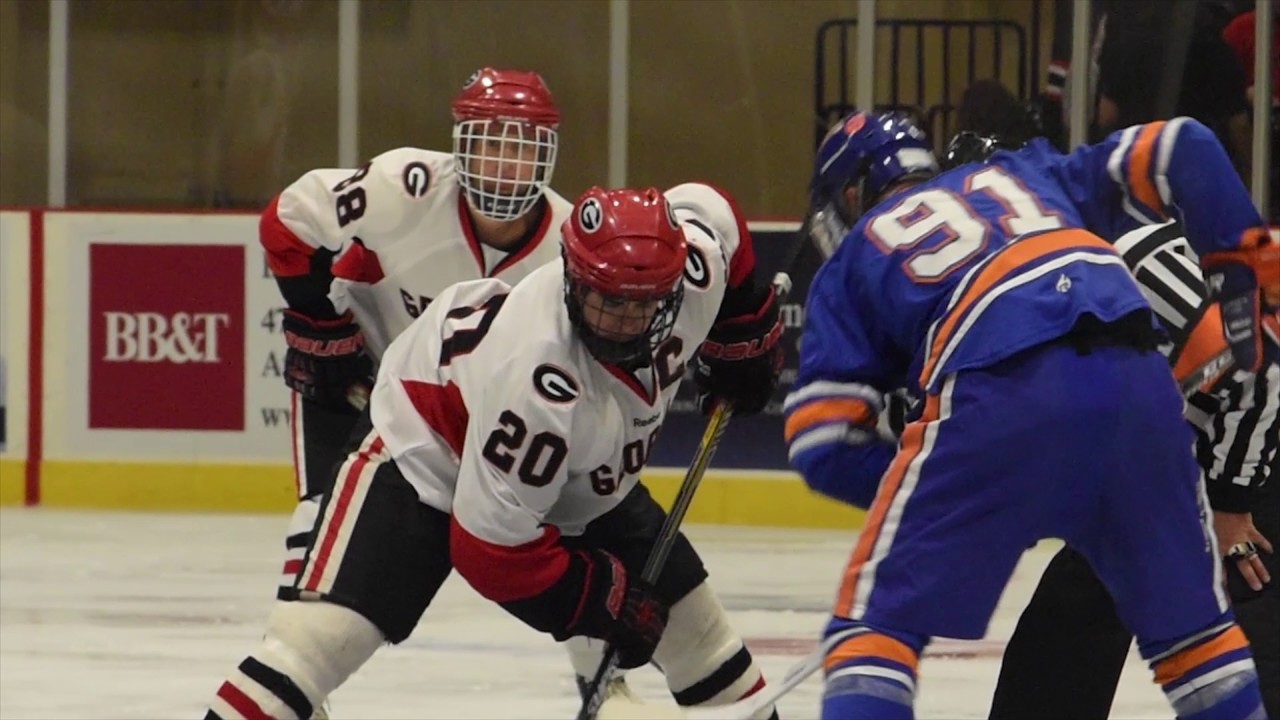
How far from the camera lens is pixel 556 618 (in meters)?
2.98

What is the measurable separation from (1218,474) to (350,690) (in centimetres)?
178

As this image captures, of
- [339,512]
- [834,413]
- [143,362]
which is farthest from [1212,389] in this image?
[143,362]

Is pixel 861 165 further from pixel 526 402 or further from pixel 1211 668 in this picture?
pixel 1211 668

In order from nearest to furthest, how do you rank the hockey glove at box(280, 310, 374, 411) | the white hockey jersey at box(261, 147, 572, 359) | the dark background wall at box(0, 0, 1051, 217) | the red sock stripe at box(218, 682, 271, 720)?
the red sock stripe at box(218, 682, 271, 720) → the white hockey jersey at box(261, 147, 572, 359) → the hockey glove at box(280, 310, 374, 411) → the dark background wall at box(0, 0, 1051, 217)

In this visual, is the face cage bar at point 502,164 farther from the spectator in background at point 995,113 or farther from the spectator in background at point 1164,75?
the spectator in background at point 1164,75

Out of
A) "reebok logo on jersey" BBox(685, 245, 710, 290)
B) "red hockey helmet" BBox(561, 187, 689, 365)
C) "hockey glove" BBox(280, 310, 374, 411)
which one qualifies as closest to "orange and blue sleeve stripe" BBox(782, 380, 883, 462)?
"red hockey helmet" BBox(561, 187, 689, 365)

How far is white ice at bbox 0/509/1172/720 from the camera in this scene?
412 cm

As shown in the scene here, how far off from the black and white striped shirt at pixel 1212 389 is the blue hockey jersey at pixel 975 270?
14 cm

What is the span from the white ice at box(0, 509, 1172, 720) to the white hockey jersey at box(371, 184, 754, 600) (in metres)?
1.02

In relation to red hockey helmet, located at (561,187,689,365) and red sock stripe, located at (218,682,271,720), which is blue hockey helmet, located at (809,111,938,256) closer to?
red hockey helmet, located at (561,187,689,365)

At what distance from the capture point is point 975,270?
8.32ft

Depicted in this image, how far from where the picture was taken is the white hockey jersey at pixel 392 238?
12.1 feet

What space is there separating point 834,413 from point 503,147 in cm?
111

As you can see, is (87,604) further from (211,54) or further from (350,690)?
(211,54)
